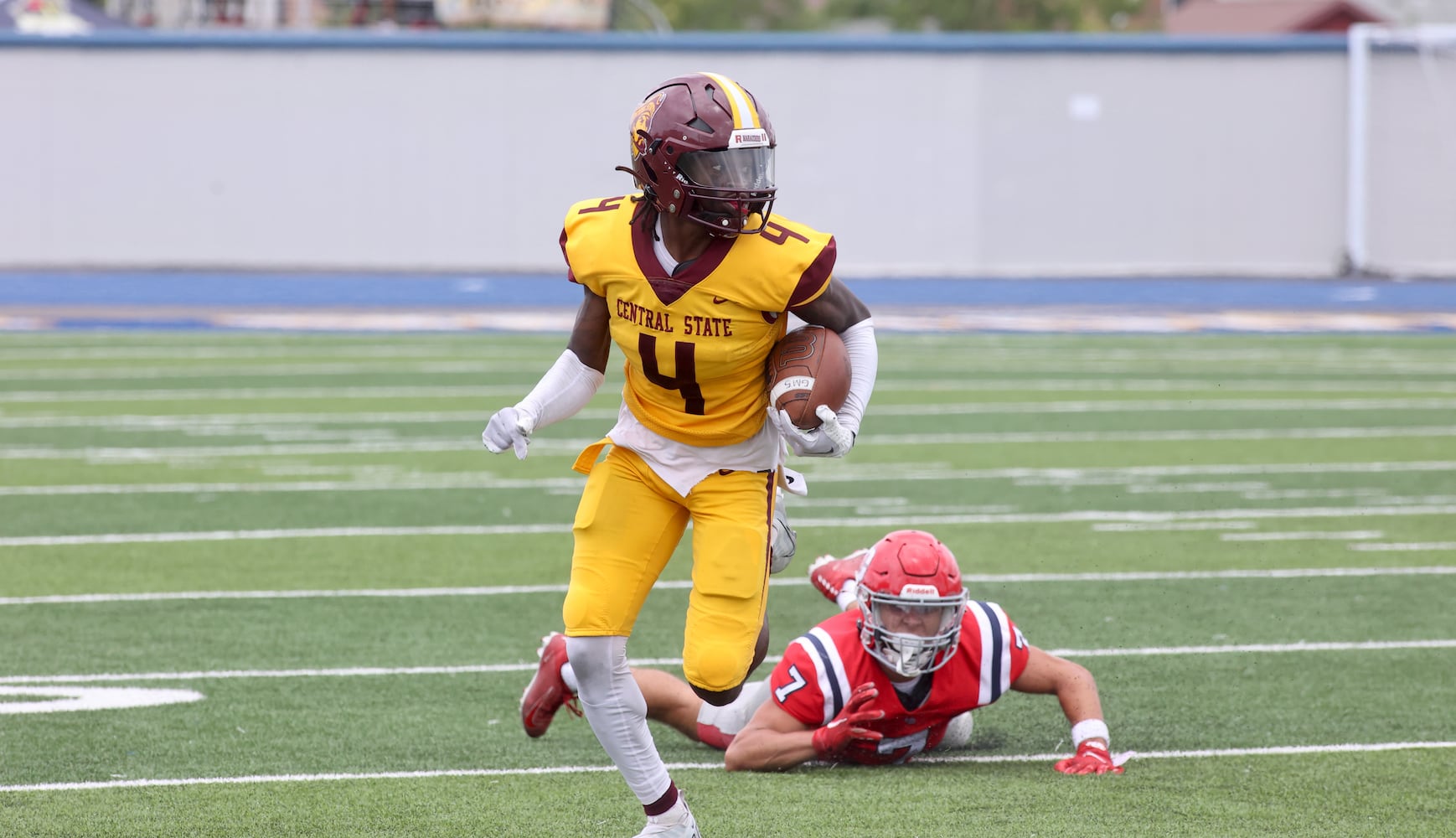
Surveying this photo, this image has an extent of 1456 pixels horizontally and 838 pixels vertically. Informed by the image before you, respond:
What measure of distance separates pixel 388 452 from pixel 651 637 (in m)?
4.51

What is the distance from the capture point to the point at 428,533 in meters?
8.10

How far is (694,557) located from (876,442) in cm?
685

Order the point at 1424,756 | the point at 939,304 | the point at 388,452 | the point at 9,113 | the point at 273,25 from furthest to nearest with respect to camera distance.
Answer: the point at 273,25 < the point at 9,113 < the point at 939,304 < the point at 388,452 < the point at 1424,756

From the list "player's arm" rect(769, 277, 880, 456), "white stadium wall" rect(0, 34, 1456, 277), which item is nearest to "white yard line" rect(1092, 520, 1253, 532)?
"player's arm" rect(769, 277, 880, 456)

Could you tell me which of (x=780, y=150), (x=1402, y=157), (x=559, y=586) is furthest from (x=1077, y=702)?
(x=1402, y=157)

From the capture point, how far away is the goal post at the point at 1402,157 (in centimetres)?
2127

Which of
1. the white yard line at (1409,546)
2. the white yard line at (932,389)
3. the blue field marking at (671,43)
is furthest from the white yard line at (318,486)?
the blue field marking at (671,43)

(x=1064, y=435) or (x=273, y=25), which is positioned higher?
(x=273, y=25)

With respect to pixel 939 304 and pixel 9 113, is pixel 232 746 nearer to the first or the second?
pixel 939 304

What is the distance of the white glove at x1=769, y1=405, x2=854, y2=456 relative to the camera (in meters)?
3.96

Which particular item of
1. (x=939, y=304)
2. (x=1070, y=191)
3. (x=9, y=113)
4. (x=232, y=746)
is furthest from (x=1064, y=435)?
(x=9, y=113)

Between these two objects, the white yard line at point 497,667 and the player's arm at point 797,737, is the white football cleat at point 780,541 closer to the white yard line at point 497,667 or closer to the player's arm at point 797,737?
the player's arm at point 797,737

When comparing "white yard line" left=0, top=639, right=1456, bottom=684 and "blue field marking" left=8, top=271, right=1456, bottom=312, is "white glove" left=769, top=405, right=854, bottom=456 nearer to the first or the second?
"white yard line" left=0, top=639, right=1456, bottom=684

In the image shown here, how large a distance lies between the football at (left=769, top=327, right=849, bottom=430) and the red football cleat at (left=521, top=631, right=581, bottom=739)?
1.17 m
